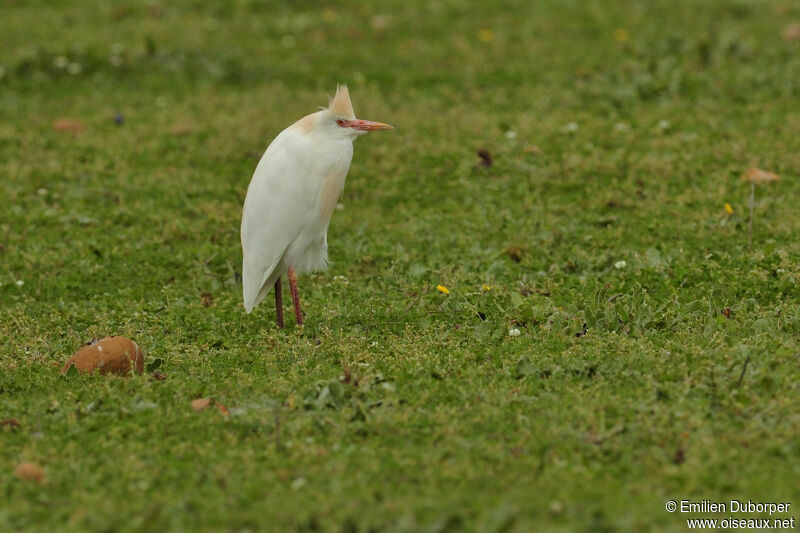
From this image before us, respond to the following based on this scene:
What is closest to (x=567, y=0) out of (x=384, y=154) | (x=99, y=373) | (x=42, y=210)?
(x=384, y=154)

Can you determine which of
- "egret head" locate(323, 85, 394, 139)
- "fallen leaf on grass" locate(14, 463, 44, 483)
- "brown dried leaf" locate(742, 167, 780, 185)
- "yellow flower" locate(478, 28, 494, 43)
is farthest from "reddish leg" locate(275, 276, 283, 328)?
"yellow flower" locate(478, 28, 494, 43)

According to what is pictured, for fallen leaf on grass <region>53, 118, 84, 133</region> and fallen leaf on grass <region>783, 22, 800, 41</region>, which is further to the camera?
fallen leaf on grass <region>783, 22, 800, 41</region>

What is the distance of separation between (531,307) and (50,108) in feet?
22.7

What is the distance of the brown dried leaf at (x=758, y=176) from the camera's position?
8375 millimetres

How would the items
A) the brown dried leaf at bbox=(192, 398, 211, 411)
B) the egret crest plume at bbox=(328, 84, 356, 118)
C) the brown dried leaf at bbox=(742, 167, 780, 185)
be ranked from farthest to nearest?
the brown dried leaf at bbox=(742, 167, 780, 185) → the egret crest plume at bbox=(328, 84, 356, 118) → the brown dried leaf at bbox=(192, 398, 211, 411)

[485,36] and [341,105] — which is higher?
[341,105]

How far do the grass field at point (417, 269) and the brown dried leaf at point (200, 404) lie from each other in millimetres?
120

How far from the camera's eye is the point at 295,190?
21.2 feet

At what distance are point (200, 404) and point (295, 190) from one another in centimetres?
181

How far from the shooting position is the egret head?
638 centimetres

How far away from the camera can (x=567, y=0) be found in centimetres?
1401

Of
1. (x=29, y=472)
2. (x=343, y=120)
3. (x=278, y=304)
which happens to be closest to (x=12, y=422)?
(x=29, y=472)

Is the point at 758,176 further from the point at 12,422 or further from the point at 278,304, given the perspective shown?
the point at 12,422

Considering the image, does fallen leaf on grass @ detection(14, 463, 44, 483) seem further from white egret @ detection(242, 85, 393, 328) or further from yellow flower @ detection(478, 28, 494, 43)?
yellow flower @ detection(478, 28, 494, 43)
